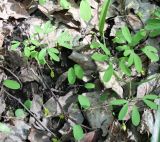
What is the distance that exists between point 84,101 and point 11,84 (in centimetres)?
39

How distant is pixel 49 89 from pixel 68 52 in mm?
256

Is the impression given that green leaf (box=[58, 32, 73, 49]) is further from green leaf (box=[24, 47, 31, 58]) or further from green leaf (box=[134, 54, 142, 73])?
green leaf (box=[134, 54, 142, 73])

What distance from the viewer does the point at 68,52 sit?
6.36 ft

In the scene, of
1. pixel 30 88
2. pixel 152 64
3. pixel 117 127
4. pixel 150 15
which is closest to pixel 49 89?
pixel 30 88

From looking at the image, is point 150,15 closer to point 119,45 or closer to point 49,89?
point 119,45

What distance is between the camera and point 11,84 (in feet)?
5.65

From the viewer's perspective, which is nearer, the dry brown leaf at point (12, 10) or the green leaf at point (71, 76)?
the green leaf at point (71, 76)

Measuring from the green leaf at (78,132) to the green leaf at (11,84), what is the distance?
36 cm

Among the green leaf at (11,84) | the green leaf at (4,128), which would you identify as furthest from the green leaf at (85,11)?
the green leaf at (4,128)

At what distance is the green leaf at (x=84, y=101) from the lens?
1659 millimetres

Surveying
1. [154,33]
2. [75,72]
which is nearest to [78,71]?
[75,72]

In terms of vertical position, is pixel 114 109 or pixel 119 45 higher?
pixel 119 45

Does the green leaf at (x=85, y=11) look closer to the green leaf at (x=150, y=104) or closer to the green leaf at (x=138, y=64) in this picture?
the green leaf at (x=138, y=64)

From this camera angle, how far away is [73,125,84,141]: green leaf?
1.58 meters
